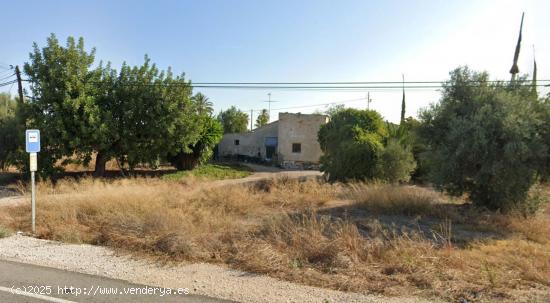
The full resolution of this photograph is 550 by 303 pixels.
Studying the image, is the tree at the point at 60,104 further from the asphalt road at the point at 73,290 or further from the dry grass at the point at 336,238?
the asphalt road at the point at 73,290

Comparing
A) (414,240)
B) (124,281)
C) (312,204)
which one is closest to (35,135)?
(124,281)

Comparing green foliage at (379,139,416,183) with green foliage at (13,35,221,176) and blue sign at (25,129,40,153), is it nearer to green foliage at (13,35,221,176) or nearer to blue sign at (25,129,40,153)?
green foliage at (13,35,221,176)

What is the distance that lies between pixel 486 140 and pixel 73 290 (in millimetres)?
10215

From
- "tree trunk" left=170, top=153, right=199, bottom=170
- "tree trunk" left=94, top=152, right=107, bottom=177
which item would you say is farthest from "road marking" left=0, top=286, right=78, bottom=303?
"tree trunk" left=170, top=153, right=199, bottom=170

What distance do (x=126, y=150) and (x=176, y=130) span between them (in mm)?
3062

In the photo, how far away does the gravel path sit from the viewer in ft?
16.9

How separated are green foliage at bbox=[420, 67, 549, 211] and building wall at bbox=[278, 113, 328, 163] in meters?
29.2

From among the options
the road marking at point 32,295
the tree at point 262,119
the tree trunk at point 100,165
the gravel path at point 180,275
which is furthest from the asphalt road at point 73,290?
the tree at point 262,119

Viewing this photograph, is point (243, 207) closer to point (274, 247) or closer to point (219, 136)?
point (274, 247)

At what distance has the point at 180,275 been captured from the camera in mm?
6020

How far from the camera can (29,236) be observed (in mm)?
8906

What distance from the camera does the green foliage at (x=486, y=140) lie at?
1016cm

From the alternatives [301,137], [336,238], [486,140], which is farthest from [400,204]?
[301,137]

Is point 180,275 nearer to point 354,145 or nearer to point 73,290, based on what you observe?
point 73,290
